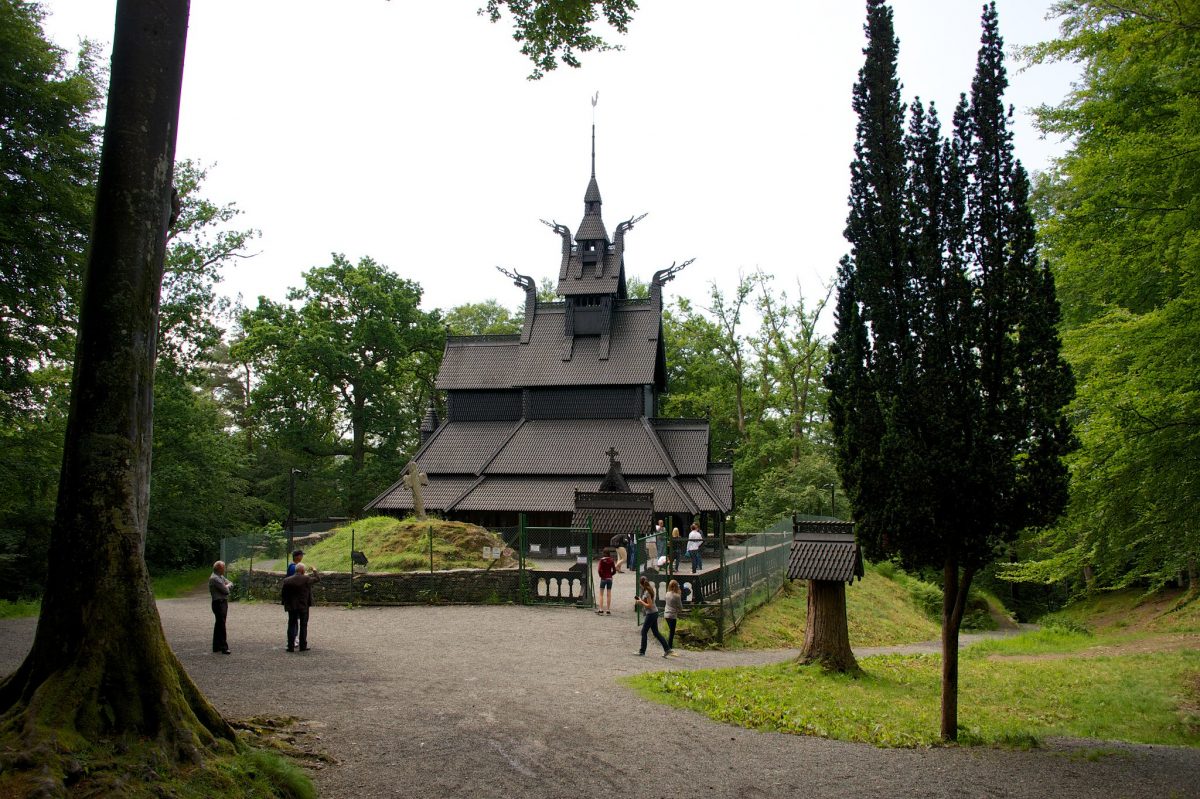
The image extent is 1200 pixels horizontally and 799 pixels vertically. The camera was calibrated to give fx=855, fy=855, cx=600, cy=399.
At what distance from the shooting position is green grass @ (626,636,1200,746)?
37.4 ft

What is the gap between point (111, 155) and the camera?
300 inches

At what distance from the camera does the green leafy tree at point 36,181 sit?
1566cm

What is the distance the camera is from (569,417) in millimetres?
41969

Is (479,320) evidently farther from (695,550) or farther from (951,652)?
(951,652)

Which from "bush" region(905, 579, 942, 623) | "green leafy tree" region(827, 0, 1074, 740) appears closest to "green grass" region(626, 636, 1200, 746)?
"green leafy tree" region(827, 0, 1074, 740)

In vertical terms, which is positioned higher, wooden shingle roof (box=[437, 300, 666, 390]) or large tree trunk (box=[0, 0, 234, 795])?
wooden shingle roof (box=[437, 300, 666, 390])

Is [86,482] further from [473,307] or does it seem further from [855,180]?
[473,307]

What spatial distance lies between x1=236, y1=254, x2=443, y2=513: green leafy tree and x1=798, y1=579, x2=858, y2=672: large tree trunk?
3856 cm

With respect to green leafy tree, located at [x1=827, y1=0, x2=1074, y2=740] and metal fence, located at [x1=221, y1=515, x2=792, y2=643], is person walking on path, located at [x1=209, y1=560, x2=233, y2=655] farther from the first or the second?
green leafy tree, located at [x1=827, y1=0, x2=1074, y2=740]

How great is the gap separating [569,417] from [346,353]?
52.4 ft

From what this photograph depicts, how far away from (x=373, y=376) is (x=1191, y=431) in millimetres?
45171

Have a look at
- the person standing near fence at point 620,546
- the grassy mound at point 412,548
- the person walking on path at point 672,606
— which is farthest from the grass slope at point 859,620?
the grassy mound at point 412,548

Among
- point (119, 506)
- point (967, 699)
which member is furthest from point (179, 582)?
point (119, 506)

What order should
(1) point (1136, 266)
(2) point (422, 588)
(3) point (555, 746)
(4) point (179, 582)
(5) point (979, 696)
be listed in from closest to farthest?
(3) point (555, 746), (1) point (1136, 266), (5) point (979, 696), (2) point (422, 588), (4) point (179, 582)
